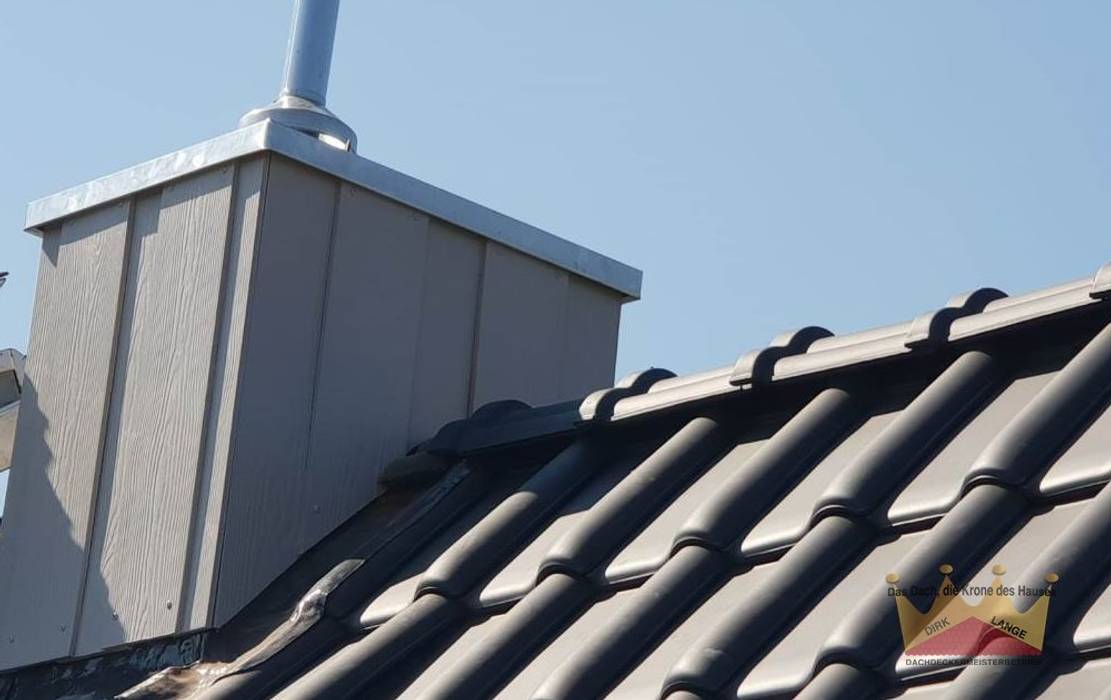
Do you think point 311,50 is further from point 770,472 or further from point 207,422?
point 770,472

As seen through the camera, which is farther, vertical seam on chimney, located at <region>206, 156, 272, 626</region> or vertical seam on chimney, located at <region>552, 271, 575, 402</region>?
vertical seam on chimney, located at <region>552, 271, 575, 402</region>

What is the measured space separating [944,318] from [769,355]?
0.46 metres

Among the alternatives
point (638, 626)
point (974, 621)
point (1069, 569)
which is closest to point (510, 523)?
point (638, 626)

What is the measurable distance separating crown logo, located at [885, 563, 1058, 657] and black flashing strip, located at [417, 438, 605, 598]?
1368mm

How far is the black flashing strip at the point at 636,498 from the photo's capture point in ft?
13.3

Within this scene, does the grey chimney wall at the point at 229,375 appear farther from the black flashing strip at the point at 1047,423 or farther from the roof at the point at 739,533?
the black flashing strip at the point at 1047,423

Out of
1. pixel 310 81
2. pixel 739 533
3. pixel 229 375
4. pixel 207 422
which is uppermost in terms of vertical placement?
pixel 310 81

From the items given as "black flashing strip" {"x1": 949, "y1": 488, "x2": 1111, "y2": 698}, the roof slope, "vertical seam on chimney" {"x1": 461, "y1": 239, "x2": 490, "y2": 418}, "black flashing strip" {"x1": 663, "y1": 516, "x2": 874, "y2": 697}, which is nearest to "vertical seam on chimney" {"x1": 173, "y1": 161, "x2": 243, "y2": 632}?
the roof slope

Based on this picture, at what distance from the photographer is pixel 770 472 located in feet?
12.8

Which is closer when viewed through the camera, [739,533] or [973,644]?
[973,644]

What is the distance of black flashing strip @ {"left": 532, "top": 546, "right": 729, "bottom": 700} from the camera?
A: 348 centimetres

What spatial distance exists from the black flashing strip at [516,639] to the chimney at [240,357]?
44.9 inches

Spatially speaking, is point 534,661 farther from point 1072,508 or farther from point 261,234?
point 261,234

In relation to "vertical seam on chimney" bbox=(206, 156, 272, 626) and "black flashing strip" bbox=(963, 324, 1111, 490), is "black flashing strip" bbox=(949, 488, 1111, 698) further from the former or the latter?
"vertical seam on chimney" bbox=(206, 156, 272, 626)
